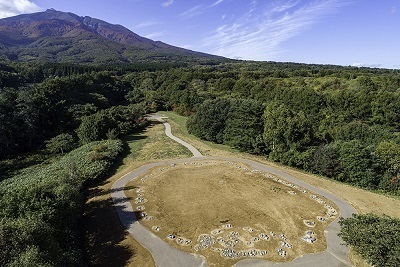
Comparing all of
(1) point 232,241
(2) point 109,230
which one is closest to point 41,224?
(2) point 109,230

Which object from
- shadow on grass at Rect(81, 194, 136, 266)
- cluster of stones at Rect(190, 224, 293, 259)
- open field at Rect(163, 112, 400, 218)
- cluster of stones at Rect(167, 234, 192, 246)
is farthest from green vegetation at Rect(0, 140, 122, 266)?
open field at Rect(163, 112, 400, 218)

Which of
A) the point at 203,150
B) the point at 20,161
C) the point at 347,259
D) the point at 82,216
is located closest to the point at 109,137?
the point at 20,161

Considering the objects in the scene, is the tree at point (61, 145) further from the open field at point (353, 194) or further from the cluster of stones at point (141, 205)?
the open field at point (353, 194)

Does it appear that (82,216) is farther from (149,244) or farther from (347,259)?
(347,259)

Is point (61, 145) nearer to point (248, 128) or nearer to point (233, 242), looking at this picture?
point (248, 128)

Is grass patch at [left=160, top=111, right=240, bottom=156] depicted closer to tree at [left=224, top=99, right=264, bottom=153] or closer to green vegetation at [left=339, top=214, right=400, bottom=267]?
tree at [left=224, top=99, right=264, bottom=153]
